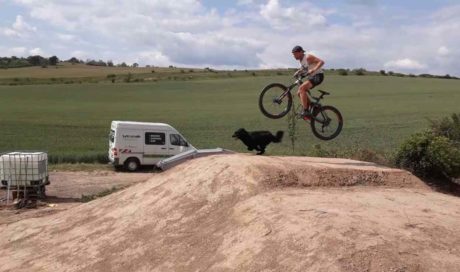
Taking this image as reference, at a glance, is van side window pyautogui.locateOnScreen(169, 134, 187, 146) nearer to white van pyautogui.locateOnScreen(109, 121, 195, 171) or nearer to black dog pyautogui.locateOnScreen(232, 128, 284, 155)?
white van pyautogui.locateOnScreen(109, 121, 195, 171)

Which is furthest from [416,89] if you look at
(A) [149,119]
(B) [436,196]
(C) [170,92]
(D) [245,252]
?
(D) [245,252]

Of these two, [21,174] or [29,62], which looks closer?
A: [21,174]

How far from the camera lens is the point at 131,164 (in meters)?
31.9

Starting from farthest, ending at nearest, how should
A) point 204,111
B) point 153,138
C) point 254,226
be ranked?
1. point 204,111
2. point 153,138
3. point 254,226

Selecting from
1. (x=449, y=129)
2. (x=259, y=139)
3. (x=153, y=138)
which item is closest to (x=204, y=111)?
(x=153, y=138)

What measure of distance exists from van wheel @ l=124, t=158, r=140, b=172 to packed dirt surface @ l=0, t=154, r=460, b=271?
18.3 m

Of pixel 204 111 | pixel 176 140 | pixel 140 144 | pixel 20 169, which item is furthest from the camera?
pixel 204 111

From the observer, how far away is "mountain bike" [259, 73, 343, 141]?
14250mm

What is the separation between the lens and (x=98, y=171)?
31.6m

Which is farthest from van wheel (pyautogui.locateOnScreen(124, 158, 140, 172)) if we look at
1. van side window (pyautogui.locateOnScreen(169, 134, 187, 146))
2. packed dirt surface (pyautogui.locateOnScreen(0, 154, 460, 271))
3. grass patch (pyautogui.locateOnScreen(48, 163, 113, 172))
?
packed dirt surface (pyautogui.locateOnScreen(0, 154, 460, 271))

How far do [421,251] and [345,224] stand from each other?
1050 mm

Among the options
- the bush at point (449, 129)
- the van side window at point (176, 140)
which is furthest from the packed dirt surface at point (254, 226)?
the van side window at point (176, 140)

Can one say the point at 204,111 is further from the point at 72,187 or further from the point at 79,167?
the point at 72,187

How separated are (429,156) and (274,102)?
440cm
